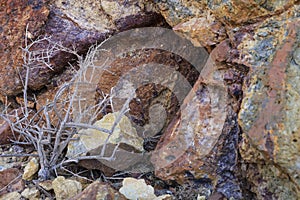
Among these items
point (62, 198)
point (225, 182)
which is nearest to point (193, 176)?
point (225, 182)

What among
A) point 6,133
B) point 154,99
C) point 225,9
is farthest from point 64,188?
point 225,9

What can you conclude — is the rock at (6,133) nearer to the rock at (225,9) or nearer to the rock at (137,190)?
the rock at (137,190)

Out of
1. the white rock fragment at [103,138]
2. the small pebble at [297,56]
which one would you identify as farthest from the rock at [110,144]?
the small pebble at [297,56]

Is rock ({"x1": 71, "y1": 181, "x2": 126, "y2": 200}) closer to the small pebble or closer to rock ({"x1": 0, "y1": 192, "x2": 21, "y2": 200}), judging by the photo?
rock ({"x1": 0, "y1": 192, "x2": 21, "y2": 200})

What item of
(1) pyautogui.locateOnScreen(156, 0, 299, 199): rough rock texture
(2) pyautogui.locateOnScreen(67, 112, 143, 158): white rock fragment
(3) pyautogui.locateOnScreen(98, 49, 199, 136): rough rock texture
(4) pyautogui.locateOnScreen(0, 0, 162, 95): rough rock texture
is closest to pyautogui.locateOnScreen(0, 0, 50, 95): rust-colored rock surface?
(4) pyautogui.locateOnScreen(0, 0, 162, 95): rough rock texture

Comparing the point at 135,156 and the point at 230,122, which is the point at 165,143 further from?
the point at 230,122

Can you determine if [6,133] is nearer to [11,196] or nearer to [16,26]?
[11,196]
